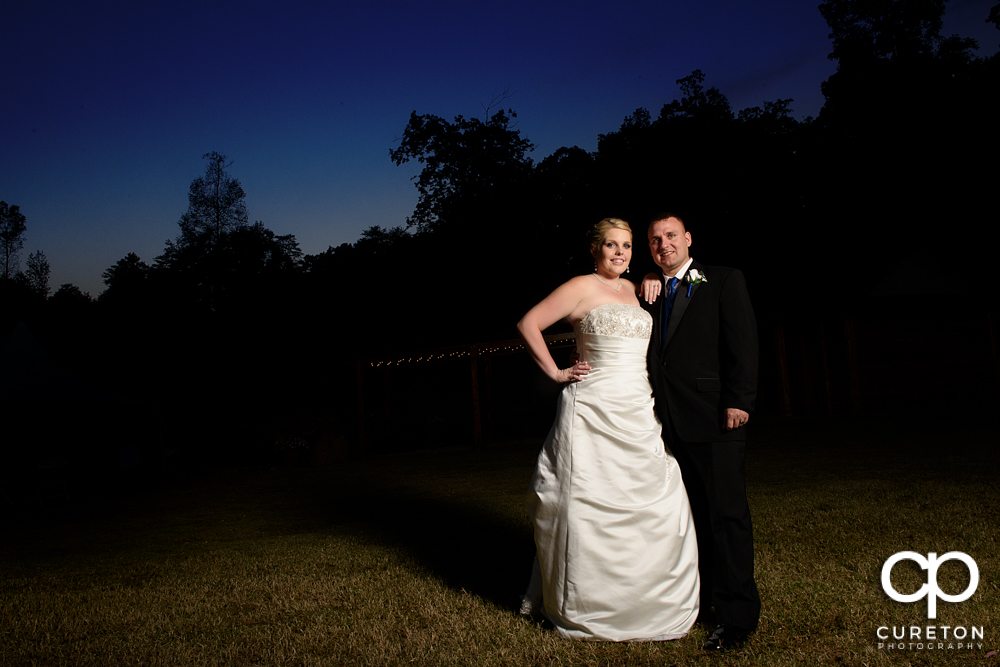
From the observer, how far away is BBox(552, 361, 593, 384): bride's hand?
3365 mm

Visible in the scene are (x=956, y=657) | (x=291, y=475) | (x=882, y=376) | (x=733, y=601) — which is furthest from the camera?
(x=882, y=376)

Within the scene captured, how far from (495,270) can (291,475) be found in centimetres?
1598

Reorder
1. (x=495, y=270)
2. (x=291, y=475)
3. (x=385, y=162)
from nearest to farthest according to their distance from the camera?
(x=291, y=475) → (x=495, y=270) → (x=385, y=162)

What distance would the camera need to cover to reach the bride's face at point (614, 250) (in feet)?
11.7

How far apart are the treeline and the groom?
1757cm

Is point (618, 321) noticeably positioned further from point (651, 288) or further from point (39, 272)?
point (39, 272)

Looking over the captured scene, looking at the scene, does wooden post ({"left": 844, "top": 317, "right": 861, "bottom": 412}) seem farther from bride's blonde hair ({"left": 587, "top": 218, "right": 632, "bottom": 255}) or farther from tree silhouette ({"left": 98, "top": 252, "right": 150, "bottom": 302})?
tree silhouette ({"left": 98, "top": 252, "right": 150, "bottom": 302})

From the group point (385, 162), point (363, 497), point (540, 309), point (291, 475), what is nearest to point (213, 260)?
point (385, 162)

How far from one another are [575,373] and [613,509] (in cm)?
69

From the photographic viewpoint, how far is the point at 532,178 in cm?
2984

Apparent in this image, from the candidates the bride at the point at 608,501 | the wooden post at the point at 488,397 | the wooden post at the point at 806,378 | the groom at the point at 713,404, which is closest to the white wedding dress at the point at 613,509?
the bride at the point at 608,501

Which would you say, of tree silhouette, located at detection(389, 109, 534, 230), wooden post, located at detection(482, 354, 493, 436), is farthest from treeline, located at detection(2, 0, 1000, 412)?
wooden post, located at detection(482, 354, 493, 436)

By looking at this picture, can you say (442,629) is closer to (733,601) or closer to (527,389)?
(733,601)

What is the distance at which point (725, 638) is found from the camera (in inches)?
120
